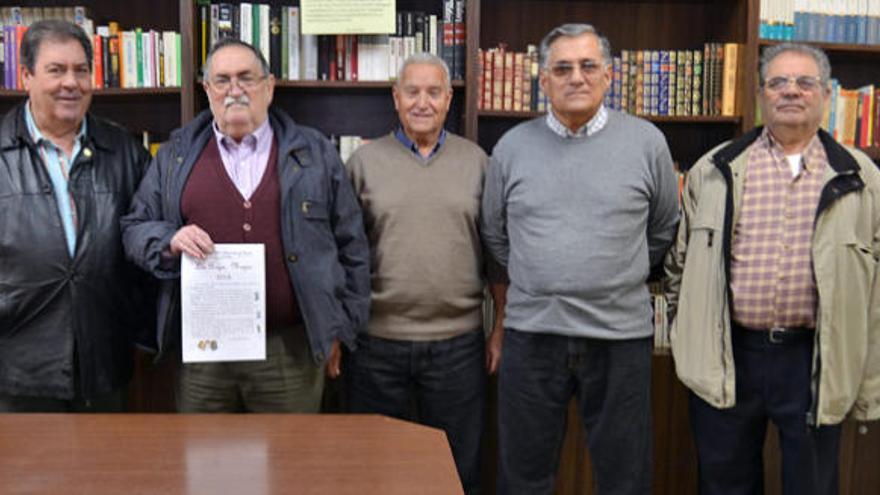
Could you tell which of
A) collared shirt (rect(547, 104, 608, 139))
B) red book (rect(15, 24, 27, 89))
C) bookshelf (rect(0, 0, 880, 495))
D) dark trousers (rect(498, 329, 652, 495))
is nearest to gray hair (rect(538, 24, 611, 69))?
collared shirt (rect(547, 104, 608, 139))

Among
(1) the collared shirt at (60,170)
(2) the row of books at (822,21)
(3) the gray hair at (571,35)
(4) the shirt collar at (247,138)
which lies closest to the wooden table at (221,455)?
(1) the collared shirt at (60,170)

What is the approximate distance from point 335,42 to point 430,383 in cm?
130

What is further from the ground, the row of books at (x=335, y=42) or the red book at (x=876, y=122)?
the row of books at (x=335, y=42)

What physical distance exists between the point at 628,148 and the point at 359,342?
0.99m

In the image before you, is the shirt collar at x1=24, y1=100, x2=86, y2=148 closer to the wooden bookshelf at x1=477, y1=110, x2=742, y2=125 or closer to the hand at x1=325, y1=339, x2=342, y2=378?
the hand at x1=325, y1=339, x2=342, y2=378

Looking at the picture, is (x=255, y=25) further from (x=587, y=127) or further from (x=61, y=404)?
(x=61, y=404)

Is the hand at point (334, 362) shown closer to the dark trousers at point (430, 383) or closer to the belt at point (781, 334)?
the dark trousers at point (430, 383)

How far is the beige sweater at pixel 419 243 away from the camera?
244cm

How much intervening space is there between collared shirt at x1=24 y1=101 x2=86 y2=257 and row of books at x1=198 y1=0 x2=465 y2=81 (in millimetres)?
762

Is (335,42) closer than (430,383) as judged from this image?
No

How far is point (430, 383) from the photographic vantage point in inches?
98.0

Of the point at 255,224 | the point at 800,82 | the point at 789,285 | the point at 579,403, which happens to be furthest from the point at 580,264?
the point at 255,224

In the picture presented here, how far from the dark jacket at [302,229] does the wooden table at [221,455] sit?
1.60 feet

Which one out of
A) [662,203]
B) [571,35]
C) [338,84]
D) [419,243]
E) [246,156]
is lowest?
[419,243]
